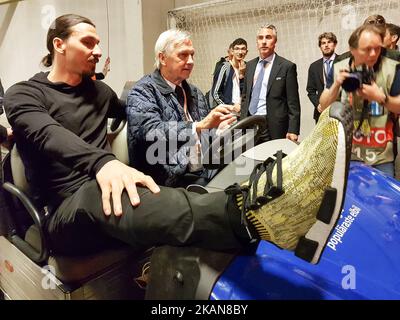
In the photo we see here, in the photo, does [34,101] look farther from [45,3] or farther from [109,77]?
[45,3]

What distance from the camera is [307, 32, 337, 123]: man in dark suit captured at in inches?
140

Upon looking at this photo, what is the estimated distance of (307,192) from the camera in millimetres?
884

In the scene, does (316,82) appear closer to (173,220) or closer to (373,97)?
(373,97)

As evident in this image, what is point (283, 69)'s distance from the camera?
10.0 feet

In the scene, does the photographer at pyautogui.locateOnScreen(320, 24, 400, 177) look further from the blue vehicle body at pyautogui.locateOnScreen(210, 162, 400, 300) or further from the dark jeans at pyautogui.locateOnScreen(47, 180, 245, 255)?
the dark jeans at pyautogui.locateOnScreen(47, 180, 245, 255)

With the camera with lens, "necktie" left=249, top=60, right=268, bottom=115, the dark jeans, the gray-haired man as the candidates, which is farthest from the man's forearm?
"necktie" left=249, top=60, right=268, bottom=115

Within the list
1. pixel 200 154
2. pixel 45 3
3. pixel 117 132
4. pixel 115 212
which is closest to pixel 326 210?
pixel 115 212

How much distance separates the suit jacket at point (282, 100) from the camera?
10.0 ft

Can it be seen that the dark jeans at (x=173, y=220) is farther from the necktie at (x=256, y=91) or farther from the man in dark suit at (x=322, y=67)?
the man in dark suit at (x=322, y=67)

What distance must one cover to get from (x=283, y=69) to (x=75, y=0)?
339 cm

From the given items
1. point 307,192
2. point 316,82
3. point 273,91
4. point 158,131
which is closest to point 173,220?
point 307,192

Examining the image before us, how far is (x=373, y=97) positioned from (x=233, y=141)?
31.1 inches

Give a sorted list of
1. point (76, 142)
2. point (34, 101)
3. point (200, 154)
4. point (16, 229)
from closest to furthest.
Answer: point (76, 142) < point (34, 101) < point (16, 229) < point (200, 154)

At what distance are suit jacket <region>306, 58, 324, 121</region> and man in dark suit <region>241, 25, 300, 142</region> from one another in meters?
0.63
